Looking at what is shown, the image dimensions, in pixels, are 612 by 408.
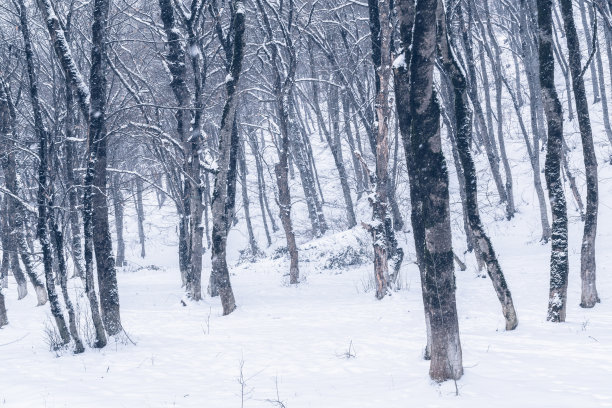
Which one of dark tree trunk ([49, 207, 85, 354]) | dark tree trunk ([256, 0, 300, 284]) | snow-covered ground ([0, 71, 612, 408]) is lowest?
snow-covered ground ([0, 71, 612, 408])

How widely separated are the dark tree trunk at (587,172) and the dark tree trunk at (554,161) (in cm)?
119

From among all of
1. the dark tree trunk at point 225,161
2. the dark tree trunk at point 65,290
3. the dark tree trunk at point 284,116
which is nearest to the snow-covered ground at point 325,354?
the dark tree trunk at point 65,290

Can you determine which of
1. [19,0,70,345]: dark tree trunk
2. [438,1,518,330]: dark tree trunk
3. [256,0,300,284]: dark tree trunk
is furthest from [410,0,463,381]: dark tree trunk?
[256,0,300,284]: dark tree trunk

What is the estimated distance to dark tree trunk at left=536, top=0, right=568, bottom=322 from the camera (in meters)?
7.57

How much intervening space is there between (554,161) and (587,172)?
1.69 metres

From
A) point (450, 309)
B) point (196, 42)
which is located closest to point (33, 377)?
point (450, 309)

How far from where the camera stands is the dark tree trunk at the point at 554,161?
7566 millimetres

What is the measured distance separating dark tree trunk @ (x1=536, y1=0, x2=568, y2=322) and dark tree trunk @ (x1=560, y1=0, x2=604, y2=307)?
119 cm

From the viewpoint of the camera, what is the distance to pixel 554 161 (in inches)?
303

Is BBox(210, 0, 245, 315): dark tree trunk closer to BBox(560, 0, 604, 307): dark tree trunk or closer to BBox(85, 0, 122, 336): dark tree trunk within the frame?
BBox(85, 0, 122, 336): dark tree trunk

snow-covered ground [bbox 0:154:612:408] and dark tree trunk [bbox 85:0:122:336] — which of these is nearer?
snow-covered ground [bbox 0:154:612:408]

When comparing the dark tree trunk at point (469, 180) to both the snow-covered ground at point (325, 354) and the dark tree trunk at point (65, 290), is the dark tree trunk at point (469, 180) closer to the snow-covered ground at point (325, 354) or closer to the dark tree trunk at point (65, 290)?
the snow-covered ground at point (325, 354)

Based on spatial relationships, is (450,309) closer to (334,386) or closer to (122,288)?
(334,386)


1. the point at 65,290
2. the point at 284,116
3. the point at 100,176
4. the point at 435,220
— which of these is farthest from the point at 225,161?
the point at 435,220
